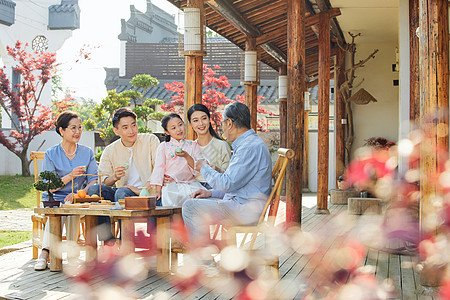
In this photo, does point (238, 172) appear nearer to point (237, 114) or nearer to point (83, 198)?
point (237, 114)

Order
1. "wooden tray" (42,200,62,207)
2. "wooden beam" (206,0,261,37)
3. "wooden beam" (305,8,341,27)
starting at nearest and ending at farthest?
"wooden tray" (42,200,62,207) → "wooden beam" (206,0,261,37) → "wooden beam" (305,8,341,27)

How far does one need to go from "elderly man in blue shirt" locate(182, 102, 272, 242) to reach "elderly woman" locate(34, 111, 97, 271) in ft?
3.81

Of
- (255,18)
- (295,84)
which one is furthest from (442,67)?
(255,18)

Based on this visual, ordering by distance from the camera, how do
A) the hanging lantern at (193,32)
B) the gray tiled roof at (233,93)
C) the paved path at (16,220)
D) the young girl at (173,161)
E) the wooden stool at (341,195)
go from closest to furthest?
1. the young girl at (173,161)
2. the hanging lantern at (193,32)
3. the paved path at (16,220)
4. the wooden stool at (341,195)
5. the gray tiled roof at (233,93)

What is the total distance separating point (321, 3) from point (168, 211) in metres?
4.41

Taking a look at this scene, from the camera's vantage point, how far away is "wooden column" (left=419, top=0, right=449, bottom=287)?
3.12 m

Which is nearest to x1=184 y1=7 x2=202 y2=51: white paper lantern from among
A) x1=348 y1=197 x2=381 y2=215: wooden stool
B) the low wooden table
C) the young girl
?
the young girl

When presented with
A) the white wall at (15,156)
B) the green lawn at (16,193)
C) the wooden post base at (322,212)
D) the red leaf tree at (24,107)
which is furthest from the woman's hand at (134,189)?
the white wall at (15,156)

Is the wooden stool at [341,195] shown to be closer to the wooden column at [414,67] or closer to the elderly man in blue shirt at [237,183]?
the wooden column at [414,67]

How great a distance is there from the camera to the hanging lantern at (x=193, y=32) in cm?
500

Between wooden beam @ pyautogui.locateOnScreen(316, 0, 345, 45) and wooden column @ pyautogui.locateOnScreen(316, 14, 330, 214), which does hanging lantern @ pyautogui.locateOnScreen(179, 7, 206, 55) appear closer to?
wooden beam @ pyautogui.locateOnScreen(316, 0, 345, 45)

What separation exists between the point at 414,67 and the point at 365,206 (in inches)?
93.3

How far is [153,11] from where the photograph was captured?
73.3 feet

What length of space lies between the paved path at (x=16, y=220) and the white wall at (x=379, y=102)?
19.1 ft
